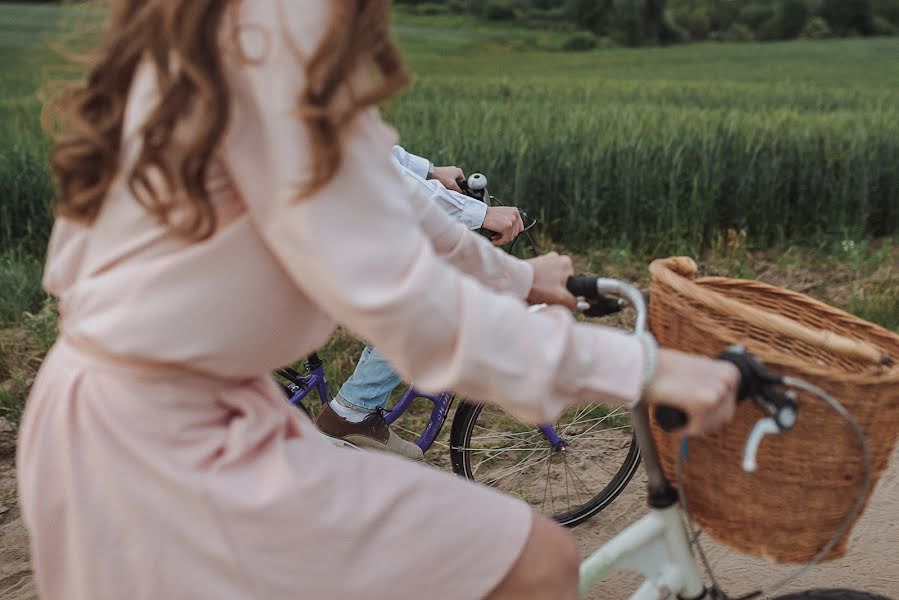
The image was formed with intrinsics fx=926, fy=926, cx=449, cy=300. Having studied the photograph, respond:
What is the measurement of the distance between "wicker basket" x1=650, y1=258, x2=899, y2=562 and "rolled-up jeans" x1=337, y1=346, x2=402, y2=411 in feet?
4.90

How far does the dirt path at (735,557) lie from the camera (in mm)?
2787

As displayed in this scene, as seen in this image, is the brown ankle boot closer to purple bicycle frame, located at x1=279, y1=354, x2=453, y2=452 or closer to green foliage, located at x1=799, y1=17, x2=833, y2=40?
purple bicycle frame, located at x1=279, y1=354, x2=453, y2=452

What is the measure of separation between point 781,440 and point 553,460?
175 cm

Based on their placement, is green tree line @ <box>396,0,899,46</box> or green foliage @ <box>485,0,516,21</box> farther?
green tree line @ <box>396,0,899,46</box>

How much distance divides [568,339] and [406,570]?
0.34m

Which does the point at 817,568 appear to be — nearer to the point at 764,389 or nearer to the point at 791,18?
the point at 764,389

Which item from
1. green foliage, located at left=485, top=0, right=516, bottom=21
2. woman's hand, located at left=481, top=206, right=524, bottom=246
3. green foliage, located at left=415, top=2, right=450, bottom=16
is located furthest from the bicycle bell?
green foliage, located at left=485, top=0, right=516, bottom=21

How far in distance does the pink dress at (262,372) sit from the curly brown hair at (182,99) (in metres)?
0.02

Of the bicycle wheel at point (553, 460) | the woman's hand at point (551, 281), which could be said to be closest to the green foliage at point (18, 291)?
the bicycle wheel at point (553, 460)

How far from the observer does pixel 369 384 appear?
2.94 meters

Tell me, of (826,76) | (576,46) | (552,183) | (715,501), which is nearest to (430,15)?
(576,46)

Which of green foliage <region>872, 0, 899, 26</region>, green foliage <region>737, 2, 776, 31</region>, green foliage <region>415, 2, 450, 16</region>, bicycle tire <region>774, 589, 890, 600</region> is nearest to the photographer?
bicycle tire <region>774, 589, 890, 600</region>

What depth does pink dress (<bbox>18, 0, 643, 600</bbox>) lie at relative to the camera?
38.0 inches

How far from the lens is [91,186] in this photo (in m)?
1.06
